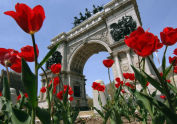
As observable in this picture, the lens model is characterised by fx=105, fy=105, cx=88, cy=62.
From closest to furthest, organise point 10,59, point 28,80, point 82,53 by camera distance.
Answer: point 28,80
point 10,59
point 82,53

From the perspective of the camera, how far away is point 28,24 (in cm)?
59

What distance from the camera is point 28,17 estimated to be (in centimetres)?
59

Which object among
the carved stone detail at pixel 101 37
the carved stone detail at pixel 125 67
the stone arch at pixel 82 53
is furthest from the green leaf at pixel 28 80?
the stone arch at pixel 82 53

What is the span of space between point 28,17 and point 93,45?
549 inches

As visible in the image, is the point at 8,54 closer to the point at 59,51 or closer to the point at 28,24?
the point at 28,24

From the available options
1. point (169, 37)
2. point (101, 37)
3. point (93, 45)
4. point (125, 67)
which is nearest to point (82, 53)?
point (93, 45)

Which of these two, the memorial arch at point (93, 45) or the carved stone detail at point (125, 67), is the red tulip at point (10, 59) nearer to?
the memorial arch at point (93, 45)

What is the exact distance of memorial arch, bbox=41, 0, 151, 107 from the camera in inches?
370

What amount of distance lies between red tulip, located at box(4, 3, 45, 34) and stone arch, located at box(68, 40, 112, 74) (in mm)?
12255

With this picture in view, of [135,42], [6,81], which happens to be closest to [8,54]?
[6,81]

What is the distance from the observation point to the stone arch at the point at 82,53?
1397 cm

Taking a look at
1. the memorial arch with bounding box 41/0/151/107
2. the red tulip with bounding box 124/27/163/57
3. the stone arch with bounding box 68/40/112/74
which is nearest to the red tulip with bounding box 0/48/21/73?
the red tulip with bounding box 124/27/163/57

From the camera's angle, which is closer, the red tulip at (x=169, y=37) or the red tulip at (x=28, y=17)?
the red tulip at (x=28, y=17)

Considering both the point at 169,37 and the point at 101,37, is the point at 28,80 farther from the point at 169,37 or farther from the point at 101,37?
the point at 101,37
